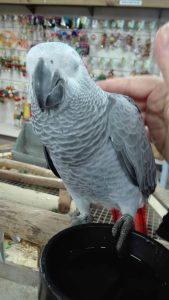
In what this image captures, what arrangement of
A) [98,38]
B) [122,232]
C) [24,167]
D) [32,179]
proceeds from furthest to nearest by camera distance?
1. [98,38]
2. [24,167]
3. [32,179]
4. [122,232]

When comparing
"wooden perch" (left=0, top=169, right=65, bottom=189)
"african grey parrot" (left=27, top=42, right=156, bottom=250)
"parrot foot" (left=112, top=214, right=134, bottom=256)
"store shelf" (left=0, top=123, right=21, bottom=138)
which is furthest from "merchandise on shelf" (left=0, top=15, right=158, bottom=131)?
"parrot foot" (left=112, top=214, right=134, bottom=256)

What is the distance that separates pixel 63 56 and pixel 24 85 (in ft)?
6.30

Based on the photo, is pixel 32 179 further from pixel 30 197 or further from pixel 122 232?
pixel 122 232

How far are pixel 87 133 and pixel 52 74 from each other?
14 centimetres

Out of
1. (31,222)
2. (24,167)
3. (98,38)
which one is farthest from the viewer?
(98,38)

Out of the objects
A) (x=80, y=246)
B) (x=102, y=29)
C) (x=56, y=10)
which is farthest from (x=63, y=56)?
(x=56, y=10)

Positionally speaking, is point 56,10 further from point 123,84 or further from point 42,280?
point 42,280

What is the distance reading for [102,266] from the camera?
487 mm

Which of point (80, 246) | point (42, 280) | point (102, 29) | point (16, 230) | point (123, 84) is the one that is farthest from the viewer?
point (102, 29)

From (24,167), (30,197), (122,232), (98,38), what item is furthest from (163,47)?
(98,38)

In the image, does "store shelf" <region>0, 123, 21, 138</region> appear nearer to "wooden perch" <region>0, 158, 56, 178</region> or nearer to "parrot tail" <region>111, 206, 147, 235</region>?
"wooden perch" <region>0, 158, 56, 178</region>

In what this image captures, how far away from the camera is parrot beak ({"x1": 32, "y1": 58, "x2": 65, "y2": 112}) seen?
0.46 meters

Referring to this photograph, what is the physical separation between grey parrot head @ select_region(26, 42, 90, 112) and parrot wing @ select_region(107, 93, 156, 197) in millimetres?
144

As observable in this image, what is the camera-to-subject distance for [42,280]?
1.23 feet
